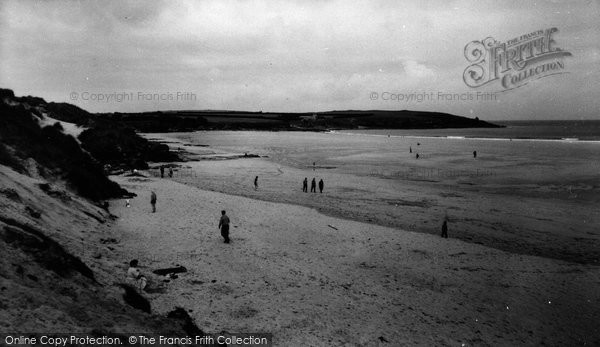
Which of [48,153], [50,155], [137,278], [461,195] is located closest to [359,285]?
[137,278]

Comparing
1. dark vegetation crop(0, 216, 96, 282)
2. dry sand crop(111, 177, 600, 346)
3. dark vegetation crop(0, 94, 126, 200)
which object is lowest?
dry sand crop(111, 177, 600, 346)

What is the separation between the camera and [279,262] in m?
14.4

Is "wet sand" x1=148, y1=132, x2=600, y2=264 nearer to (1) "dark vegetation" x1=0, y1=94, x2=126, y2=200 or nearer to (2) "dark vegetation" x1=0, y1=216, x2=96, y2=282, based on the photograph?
(1) "dark vegetation" x1=0, y1=94, x2=126, y2=200

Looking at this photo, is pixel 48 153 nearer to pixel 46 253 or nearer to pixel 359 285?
pixel 46 253

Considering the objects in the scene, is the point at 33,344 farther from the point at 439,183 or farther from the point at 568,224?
the point at 439,183

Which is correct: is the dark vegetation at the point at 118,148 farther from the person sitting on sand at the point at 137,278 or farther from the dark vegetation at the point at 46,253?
the dark vegetation at the point at 46,253

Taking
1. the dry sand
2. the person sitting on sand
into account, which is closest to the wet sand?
the dry sand

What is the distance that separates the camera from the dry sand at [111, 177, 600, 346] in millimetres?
9945

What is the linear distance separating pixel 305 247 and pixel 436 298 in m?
6.12

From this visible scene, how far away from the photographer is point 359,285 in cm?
1262

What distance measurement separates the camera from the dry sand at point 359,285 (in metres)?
9.95

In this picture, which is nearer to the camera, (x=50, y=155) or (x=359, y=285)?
(x=359, y=285)

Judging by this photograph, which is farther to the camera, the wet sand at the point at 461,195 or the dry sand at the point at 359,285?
the wet sand at the point at 461,195

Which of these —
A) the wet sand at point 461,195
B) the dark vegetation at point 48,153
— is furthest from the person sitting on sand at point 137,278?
the wet sand at point 461,195
